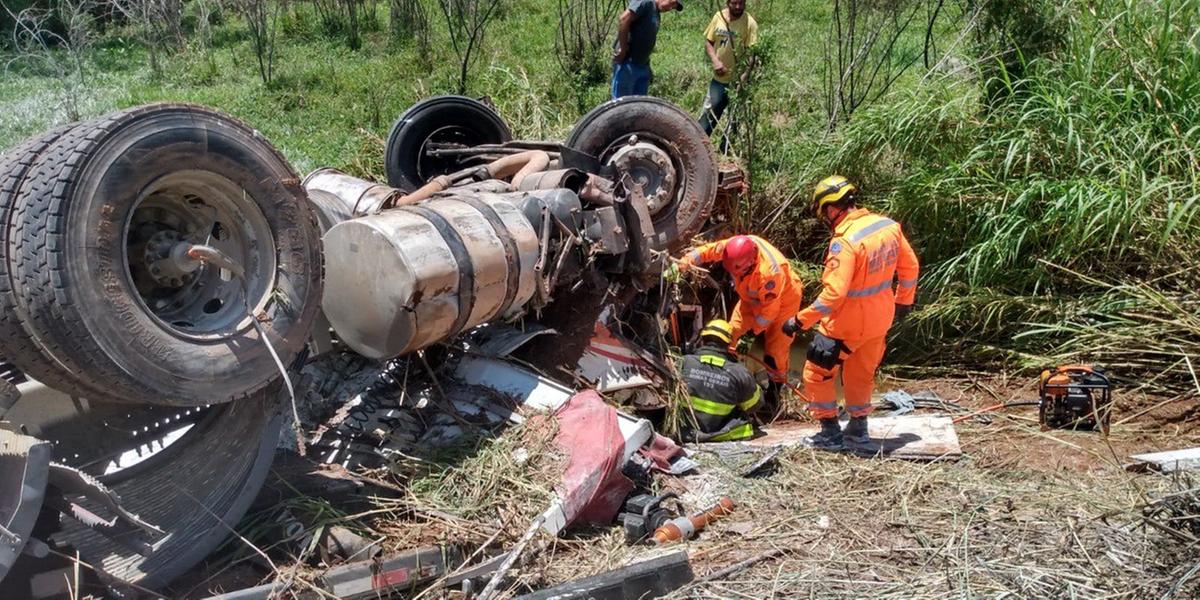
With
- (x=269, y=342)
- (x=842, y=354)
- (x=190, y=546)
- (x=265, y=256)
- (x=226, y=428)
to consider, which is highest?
(x=265, y=256)

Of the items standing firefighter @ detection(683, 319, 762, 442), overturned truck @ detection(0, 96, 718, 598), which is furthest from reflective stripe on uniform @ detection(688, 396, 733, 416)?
overturned truck @ detection(0, 96, 718, 598)

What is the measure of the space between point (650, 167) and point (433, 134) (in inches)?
50.3

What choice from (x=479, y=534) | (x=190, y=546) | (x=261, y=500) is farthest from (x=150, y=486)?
(x=479, y=534)

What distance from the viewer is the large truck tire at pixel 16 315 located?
107 inches

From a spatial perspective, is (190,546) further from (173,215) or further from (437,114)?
(437,114)

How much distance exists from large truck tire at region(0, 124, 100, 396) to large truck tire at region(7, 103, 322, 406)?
0.07 feet

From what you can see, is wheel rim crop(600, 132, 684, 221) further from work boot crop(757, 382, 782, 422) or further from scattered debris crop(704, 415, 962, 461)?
scattered debris crop(704, 415, 962, 461)

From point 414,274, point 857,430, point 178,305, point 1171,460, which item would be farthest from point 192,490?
point 1171,460

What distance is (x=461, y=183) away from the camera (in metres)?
5.17

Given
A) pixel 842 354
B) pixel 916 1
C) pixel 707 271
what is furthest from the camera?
pixel 916 1

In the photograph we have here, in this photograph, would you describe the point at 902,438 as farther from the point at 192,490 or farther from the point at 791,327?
the point at 192,490

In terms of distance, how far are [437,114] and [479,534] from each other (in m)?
3.05

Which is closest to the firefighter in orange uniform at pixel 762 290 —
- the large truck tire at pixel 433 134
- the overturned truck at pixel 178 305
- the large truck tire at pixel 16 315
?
the overturned truck at pixel 178 305

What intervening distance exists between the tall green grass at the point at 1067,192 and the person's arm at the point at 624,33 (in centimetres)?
187
